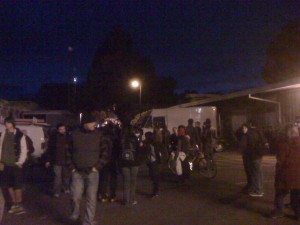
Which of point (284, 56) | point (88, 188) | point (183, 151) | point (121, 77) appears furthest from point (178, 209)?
point (121, 77)

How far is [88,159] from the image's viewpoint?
841 centimetres

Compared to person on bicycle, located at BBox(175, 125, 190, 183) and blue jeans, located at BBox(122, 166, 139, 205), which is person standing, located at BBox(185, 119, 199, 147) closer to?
person on bicycle, located at BBox(175, 125, 190, 183)

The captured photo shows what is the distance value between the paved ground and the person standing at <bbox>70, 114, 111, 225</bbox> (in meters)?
1.14

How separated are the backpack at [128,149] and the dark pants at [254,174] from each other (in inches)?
121

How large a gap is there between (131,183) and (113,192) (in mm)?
1024

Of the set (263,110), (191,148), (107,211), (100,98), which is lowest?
(107,211)

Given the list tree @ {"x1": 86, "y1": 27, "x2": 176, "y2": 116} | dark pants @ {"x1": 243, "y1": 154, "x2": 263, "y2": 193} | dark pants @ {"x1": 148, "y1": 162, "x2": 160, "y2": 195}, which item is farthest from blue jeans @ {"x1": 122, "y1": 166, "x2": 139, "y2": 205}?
tree @ {"x1": 86, "y1": 27, "x2": 176, "y2": 116}

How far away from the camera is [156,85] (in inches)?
1946

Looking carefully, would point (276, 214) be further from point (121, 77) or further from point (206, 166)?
point (121, 77)

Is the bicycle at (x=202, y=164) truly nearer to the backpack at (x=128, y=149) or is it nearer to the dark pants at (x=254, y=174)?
the dark pants at (x=254, y=174)

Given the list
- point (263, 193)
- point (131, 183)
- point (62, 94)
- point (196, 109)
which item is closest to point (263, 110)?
point (196, 109)

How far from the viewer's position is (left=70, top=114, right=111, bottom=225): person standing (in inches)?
331

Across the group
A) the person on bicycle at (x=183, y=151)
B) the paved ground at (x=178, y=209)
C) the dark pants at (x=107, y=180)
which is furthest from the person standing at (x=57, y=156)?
the person on bicycle at (x=183, y=151)

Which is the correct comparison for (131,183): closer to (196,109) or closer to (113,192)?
(113,192)
